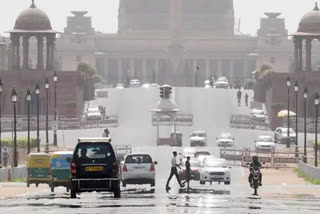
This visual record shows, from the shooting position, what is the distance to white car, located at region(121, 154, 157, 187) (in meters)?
52.7

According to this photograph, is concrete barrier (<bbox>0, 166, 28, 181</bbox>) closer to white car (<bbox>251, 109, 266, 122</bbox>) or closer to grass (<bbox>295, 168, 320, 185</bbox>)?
grass (<bbox>295, 168, 320, 185</bbox>)

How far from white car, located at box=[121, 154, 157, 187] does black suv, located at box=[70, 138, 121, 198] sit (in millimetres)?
11865

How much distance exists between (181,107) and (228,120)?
43.0 feet

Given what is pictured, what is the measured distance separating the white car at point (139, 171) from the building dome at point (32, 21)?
83.6 meters

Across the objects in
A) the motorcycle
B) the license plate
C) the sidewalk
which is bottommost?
the sidewalk

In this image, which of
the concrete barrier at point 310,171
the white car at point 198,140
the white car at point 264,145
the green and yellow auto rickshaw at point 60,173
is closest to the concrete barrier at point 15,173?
the green and yellow auto rickshaw at point 60,173

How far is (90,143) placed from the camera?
133 feet

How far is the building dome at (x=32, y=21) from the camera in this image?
135875 millimetres

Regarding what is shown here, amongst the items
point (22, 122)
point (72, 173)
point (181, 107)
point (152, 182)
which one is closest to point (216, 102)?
point (181, 107)

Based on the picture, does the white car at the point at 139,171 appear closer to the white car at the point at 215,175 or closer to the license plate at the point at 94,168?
the white car at the point at 215,175

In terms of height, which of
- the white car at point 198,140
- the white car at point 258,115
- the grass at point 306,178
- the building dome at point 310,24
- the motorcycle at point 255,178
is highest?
the building dome at point 310,24

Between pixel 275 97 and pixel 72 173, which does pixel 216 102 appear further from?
pixel 72 173

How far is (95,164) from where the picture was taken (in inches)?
1594

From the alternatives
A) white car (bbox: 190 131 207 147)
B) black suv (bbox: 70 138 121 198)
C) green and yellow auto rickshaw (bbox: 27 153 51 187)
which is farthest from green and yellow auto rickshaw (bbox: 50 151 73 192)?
white car (bbox: 190 131 207 147)
